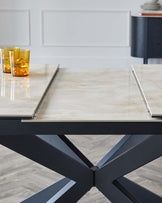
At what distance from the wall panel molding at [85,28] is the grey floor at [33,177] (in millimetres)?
2341

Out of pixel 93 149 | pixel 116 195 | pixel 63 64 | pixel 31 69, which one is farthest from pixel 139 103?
pixel 63 64

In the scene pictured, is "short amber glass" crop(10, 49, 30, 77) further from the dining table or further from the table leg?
the table leg

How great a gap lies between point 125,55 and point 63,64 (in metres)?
0.71

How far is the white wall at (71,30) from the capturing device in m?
5.20

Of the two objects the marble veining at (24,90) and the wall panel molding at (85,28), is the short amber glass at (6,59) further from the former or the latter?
the wall panel molding at (85,28)

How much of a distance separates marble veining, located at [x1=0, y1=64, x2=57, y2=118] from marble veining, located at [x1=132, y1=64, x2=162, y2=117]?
377mm

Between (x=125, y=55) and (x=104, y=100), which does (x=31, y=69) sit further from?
(x=125, y=55)

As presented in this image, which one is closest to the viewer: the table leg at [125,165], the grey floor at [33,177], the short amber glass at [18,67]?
the table leg at [125,165]

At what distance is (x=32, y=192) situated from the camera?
8.14ft

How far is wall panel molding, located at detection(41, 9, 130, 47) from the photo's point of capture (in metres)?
5.22

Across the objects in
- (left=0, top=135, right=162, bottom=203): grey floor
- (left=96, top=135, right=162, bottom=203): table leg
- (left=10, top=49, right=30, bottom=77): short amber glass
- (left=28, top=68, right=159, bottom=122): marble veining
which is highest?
(left=10, top=49, right=30, bottom=77): short amber glass

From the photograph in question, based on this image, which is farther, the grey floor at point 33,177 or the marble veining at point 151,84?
the grey floor at point 33,177

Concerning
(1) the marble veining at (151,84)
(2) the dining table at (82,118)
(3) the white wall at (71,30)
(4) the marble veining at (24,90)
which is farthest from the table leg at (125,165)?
(3) the white wall at (71,30)

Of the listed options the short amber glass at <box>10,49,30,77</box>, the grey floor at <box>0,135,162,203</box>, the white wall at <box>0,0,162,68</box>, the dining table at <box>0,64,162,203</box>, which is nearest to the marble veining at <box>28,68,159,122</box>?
the dining table at <box>0,64,162,203</box>
